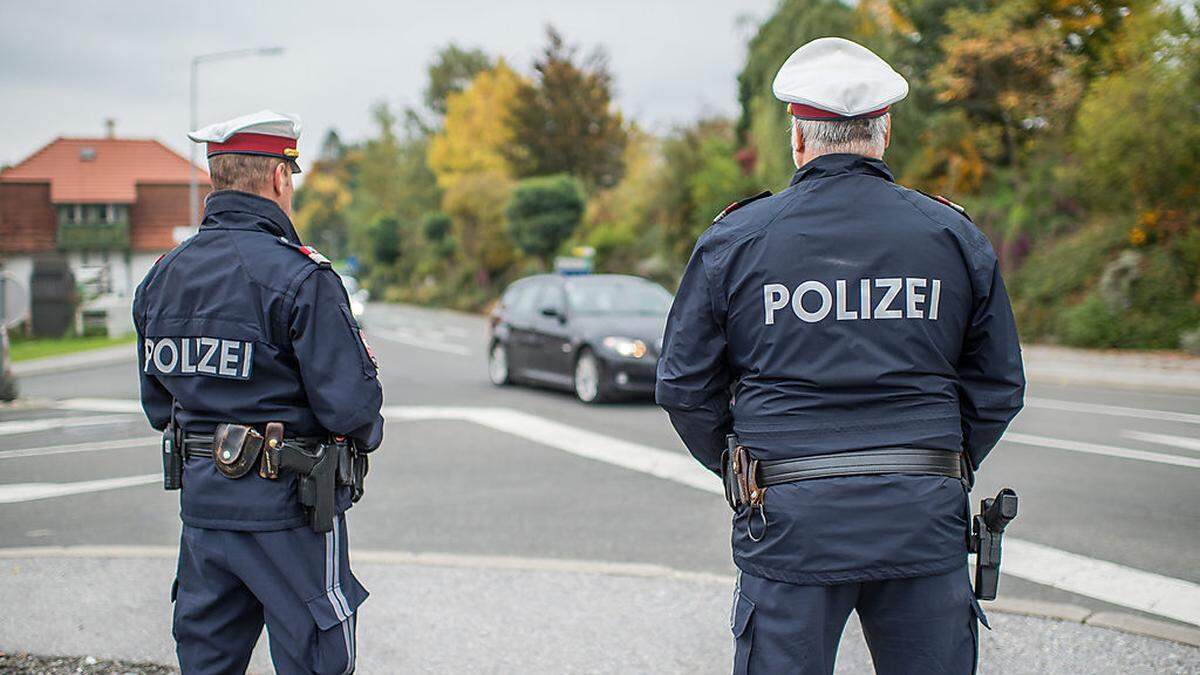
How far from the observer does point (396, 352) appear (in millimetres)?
22000

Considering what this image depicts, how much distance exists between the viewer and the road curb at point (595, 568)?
438cm

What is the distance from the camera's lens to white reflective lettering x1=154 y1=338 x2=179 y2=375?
9.54ft

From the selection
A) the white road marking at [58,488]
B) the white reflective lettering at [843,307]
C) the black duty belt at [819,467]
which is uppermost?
the white reflective lettering at [843,307]

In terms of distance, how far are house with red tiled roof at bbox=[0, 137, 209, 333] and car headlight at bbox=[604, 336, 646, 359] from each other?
492 inches

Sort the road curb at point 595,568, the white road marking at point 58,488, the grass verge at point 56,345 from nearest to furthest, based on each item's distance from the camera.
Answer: the road curb at point 595,568 → the white road marking at point 58,488 → the grass verge at point 56,345

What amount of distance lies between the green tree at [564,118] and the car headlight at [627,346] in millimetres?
35247

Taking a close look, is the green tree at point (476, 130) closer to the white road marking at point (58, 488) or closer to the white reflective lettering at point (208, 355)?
the white road marking at point (58, 488)

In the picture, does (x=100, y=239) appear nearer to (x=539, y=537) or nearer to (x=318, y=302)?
(x=539, y=537)

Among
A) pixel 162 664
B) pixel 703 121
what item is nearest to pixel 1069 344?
pixel 703 121

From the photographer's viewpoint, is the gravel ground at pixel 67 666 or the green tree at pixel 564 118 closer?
the gravel ground at pixel 67 666

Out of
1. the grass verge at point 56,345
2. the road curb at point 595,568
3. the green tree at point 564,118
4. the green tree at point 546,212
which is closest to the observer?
the road curb at point 595,568

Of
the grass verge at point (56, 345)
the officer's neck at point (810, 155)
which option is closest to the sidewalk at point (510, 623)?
the officer's neck at point (810, 155)

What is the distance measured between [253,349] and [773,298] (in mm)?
1374

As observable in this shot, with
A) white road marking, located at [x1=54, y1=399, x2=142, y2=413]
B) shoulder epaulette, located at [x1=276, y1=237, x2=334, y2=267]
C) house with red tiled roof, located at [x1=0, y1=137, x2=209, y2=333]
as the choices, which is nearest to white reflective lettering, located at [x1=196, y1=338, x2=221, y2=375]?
shoulder epaulette, located at [x1=276, y1=237, x2=334, y2=267]
